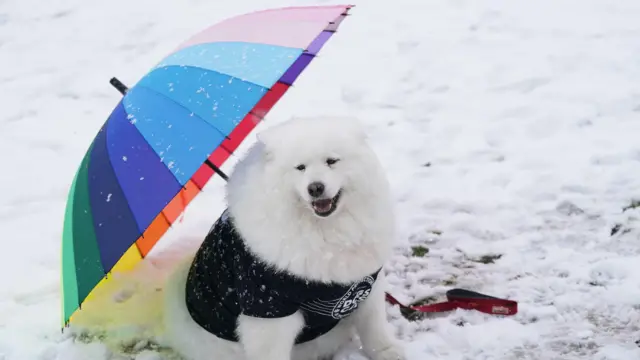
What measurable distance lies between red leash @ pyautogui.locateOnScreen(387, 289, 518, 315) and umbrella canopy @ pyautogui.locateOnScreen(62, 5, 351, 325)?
120 centimetres

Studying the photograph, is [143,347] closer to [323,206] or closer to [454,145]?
[323,206]

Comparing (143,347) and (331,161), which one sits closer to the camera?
(331,161)

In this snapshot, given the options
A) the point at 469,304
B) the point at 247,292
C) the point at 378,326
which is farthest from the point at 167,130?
the point at 469,304

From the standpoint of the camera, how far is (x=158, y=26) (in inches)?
266

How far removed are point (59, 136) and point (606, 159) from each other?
12.0 ft

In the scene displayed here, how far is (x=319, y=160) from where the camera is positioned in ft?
7.85

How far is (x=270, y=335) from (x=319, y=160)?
2.32 ft

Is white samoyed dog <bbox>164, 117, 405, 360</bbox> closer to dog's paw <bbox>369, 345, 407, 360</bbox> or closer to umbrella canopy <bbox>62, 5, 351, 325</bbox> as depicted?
dog's paw <bbox>369, 345, 407, 360</bbox>

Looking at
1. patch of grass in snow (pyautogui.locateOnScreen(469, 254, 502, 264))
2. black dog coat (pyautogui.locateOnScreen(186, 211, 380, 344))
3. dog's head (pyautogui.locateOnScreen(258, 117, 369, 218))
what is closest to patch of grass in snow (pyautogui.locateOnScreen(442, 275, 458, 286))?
patch of grass in snow (pyautogui.locateOnScreen(469, 254, 502, 264))

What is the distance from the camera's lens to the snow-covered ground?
3.09 m

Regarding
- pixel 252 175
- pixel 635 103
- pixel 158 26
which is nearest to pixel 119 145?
pixel 252 175

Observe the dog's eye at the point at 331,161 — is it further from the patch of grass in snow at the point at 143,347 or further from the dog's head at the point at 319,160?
the patch of grass in snow at the point at 143,347

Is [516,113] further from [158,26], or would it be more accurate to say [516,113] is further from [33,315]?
[158,26]

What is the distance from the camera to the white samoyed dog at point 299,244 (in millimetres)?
2412
